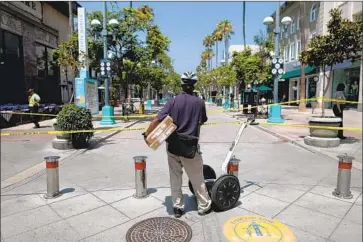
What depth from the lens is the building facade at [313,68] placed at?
23062 mm

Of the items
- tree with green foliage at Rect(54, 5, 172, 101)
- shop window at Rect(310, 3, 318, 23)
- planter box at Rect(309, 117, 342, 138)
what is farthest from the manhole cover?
shop window at Rect(310, 3, 318, 23)

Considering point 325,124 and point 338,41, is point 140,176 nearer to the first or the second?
point 325,124

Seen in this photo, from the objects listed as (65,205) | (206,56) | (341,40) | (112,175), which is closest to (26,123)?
(112,175)

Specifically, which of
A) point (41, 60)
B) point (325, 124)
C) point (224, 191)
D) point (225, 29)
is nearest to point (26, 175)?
point (224, 191)

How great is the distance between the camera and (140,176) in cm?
461

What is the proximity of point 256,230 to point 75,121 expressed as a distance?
19.6 ft

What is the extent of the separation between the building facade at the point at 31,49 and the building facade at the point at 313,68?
57.4 ft

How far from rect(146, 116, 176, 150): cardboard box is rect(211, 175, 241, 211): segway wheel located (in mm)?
975

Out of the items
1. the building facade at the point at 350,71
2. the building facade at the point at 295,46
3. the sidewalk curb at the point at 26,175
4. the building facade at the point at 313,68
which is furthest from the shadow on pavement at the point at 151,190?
the building facade at the point at 295,46

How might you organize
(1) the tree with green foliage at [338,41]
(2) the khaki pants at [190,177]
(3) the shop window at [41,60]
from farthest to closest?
(3) the shop window at [41,60] → (1) the tree with green foliage at [338,41] → (2) the khaki pants at [190,177]

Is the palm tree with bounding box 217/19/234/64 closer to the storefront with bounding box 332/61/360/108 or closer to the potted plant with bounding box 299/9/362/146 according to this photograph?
the storefront with bounding box 332/61/360/108

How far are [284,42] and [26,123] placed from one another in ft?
102

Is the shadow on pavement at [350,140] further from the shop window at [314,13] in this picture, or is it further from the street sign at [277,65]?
the shop window at [314,13]

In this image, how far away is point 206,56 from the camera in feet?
242
